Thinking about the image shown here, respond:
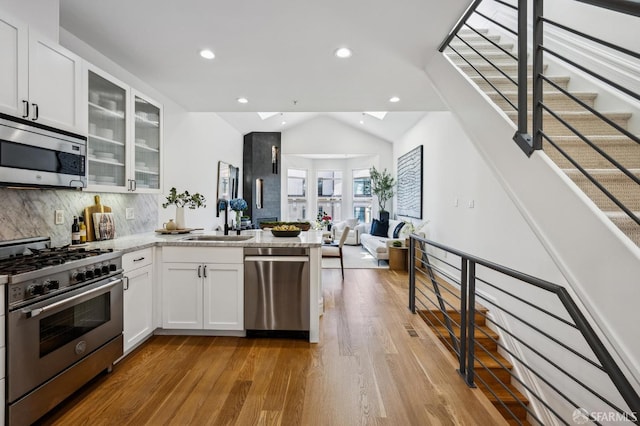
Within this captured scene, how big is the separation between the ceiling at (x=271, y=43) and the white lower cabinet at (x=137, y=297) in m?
1.72

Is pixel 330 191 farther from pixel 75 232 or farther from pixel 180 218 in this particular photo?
pixel 75 232

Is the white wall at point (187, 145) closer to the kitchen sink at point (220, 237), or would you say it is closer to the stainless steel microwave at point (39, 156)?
the kitchen sink at point (220, 237)

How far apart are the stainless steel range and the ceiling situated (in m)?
1.67

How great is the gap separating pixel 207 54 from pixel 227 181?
3784mm

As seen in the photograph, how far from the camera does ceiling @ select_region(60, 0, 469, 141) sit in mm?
2238

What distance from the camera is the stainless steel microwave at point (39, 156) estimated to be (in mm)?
Result: 1770

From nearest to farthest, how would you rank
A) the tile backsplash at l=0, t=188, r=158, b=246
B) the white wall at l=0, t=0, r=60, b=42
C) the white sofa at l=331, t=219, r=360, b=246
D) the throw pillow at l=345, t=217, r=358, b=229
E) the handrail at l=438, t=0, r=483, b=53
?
the white wall at l=0, t=0, r=60, b=42
the tile backsplash at l=0, t=188, r=158, b=246
the handrail at l=438, t=0, r=483, b=53
the white sofa at l=331, t=219, r=360, b=246
the throw pillow at l=345, t=217, r=358, b=229

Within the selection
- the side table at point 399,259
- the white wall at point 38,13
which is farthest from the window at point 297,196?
the white wall at point 38,13

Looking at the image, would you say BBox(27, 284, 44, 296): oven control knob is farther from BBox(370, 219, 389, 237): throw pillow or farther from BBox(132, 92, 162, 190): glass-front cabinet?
BBox(370, 219, 389, 237): throw pillow

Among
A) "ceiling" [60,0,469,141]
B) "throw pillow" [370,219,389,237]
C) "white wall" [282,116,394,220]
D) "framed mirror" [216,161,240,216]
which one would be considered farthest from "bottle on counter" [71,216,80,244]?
"white wall" [282,116,394,220]

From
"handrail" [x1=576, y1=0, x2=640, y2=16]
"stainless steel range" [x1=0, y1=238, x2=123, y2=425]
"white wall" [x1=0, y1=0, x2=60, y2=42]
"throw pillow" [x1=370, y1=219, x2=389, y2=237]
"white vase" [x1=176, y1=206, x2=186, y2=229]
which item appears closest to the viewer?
"handrail" [x1=576, y1=0, x2=640, y2=16]

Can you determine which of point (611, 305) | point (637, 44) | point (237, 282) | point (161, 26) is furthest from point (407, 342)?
point (161, 26)

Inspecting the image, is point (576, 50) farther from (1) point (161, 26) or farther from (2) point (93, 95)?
(2) point (93, 95)

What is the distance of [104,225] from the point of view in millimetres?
2793
